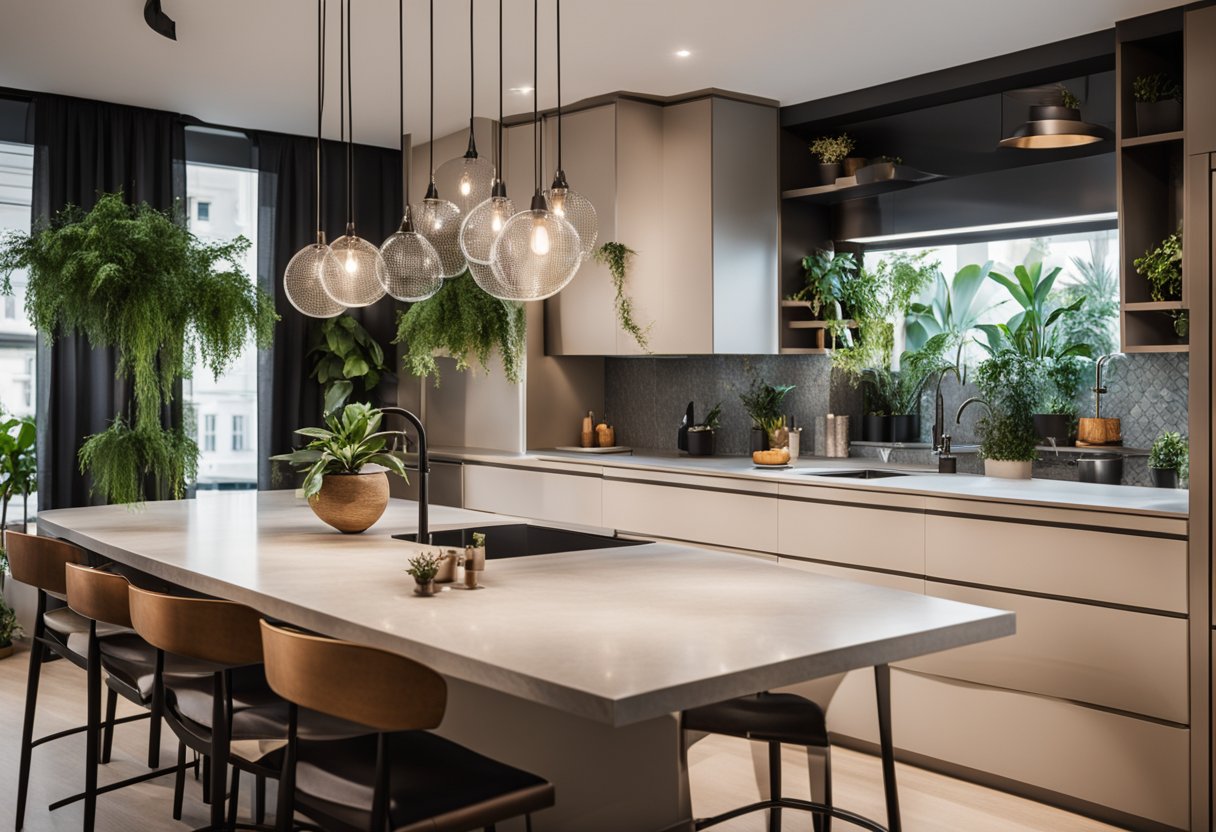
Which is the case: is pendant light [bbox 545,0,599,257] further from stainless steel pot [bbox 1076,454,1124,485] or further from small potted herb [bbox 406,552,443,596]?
stainless steel pot [bbox 1076,454,1124,485]

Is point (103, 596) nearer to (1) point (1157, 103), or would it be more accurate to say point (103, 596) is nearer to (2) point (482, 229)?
(2) point (482, 229)

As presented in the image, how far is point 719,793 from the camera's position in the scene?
3795 millimetres

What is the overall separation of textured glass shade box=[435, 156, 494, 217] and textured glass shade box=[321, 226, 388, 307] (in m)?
0.28

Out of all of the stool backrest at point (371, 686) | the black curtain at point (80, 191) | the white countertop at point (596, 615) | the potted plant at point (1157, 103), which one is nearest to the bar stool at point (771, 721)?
the white countertop at point (596, 615)

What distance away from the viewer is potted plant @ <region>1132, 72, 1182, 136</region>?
405 cm

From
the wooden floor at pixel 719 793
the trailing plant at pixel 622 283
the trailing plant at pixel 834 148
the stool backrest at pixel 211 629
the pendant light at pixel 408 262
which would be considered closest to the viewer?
the stool backrest at pixel 211 629

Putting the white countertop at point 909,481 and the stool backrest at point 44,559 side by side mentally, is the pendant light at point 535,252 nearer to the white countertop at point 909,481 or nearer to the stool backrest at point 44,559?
the stool backrest at point 44,559

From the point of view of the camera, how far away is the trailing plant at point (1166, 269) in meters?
4.05

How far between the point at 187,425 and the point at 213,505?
1311mm

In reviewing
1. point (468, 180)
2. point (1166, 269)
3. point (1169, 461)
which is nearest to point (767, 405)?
point (1169, 461)

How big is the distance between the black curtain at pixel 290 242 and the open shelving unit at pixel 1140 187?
156 inches

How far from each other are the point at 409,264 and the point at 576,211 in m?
0.55

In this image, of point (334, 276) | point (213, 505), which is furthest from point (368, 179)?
point (334, 276)

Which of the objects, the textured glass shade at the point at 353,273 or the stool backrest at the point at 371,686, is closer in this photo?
the stool backrest at the point at 371,686
